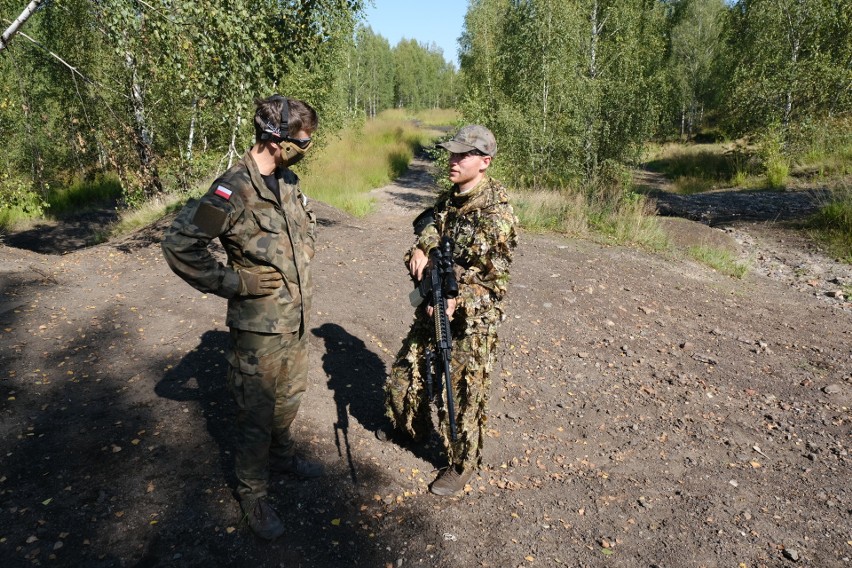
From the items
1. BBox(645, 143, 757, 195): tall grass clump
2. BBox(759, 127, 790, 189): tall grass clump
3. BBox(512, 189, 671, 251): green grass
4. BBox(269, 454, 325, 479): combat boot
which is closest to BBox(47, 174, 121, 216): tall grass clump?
BBox(512, 189, 671, 251): green grass

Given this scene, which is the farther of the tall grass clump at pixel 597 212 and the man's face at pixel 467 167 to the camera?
the tall grass clump at pixel 597 212

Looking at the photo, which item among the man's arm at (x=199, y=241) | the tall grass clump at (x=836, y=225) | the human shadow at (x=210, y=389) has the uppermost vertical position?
the man's arm at (x=199, y=241)

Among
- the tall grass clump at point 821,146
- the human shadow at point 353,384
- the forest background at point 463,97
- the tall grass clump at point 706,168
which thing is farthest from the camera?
the tall grass clump at point 706,168

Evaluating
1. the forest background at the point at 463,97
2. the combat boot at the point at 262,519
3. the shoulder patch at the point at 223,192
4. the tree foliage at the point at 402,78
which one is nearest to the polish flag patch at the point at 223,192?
the shoulder patch at the point at 223,192

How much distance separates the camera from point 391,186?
58.8 ft

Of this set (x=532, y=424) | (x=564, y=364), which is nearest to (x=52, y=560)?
(x=532, y=424)

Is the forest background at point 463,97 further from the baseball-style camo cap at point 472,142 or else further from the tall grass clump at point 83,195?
the baseball-style camo cap at point 472,142

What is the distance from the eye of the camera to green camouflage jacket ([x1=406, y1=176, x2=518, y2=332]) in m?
2.98

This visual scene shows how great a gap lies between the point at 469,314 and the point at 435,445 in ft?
3.86

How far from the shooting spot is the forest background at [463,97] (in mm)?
6344

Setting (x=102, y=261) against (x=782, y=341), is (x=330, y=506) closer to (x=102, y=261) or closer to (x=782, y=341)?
(x=782, y=341)

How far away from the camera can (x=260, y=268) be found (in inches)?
100

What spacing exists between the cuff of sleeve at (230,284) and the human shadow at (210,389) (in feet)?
3.94

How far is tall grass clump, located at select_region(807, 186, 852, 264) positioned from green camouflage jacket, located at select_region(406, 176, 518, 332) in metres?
9.08
